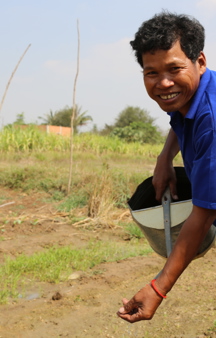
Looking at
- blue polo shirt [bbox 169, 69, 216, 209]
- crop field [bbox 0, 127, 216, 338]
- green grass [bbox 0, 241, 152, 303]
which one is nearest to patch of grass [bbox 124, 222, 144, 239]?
crop field [bbox 0, 127, 216, 338]

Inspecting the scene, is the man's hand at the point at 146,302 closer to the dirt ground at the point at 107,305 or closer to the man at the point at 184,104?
the man at the point at 184,104

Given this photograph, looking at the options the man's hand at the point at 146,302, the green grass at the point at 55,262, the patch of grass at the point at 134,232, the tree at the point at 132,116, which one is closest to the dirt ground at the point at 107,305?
the green grass at the point at 55,262

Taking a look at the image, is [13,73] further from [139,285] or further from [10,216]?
[139,285]

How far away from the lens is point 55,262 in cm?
460

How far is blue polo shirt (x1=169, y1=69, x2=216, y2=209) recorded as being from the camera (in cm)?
150

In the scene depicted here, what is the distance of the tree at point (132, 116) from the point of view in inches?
1303

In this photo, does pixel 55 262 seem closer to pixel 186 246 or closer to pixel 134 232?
pixel 134 232

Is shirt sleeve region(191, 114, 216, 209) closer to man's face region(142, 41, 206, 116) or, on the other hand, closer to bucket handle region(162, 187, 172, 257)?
man's face region(142, 41, 206, 116)

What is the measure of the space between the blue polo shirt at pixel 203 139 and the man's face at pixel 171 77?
0.04 metres

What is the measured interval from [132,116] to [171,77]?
31728 mm

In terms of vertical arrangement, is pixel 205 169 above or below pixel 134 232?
above

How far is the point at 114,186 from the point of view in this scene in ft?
24.3

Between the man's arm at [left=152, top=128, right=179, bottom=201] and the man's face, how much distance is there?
0.58 m

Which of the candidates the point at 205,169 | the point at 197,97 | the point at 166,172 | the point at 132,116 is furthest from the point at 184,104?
the point at 132,116
